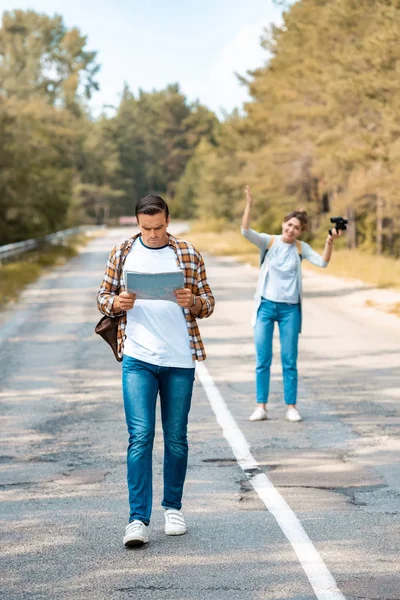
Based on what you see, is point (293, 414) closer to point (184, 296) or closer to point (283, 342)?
point (283, 342)

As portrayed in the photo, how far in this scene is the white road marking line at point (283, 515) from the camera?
4871 millimetres

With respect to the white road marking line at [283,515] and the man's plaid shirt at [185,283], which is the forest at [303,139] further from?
the man's plaid shirt at [185,283]

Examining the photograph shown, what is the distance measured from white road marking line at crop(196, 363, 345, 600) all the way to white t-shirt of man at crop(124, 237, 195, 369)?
114cm

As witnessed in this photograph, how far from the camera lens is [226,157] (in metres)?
80.8

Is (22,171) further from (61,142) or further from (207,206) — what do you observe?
(207,206)

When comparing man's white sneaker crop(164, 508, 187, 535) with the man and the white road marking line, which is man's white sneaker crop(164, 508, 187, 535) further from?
the white road marking line

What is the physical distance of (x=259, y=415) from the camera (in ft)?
31.3

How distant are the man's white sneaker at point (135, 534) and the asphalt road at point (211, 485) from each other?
0.08 meters

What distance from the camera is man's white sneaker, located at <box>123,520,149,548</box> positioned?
17.9 feet

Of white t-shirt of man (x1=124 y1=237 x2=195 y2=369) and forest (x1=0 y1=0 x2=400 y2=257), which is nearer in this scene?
white t-shirt of man (x1=124 y1=237 x2=195 y2=369)

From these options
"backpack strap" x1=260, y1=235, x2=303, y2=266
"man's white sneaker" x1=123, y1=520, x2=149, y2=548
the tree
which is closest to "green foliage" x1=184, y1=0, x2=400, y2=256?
"backpack strap" x1=260, y1=235, x2=303, y2=266

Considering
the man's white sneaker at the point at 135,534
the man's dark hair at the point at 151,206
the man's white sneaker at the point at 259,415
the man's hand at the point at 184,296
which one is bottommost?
the man's white sneaker at the point at 259,415

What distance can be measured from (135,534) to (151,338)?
1.06m

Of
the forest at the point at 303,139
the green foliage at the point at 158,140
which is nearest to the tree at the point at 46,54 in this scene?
Answer: the forest at the point at 303,139
